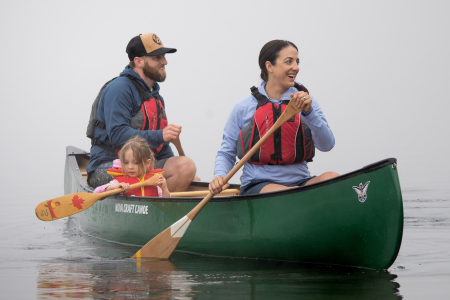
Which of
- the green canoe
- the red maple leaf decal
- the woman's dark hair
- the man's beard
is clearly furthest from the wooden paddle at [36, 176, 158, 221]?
the woman's dark hair

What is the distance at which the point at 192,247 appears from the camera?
5047 mm

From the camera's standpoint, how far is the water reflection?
12.3ft

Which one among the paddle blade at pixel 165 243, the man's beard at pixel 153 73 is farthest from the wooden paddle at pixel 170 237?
the man's beard at pixel 153 73

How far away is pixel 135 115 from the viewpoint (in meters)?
5.78

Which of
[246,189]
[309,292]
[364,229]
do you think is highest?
[246,189]

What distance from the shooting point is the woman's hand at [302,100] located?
162 inches

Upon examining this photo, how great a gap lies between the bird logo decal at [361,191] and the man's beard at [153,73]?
2.45 meters

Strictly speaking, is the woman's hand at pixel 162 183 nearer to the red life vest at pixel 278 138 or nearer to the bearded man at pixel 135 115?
the bearded man at pixel 135 115

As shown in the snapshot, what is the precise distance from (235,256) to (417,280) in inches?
47.9

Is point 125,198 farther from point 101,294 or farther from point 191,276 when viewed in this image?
point 101,294

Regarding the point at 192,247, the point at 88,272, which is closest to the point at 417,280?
the point at 192,247

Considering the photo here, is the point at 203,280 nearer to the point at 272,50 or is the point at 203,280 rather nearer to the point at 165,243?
the point at 165,243

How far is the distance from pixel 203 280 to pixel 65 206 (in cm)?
189

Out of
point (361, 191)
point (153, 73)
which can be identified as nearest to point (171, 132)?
point (153, 73)
